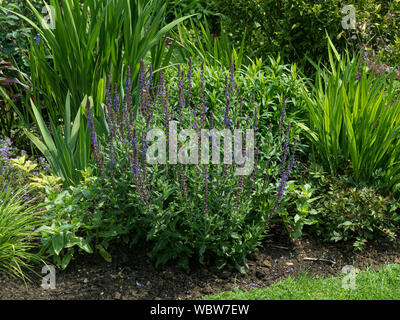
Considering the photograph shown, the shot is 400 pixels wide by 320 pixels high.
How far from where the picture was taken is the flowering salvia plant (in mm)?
3420

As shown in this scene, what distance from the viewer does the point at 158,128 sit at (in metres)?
3.68

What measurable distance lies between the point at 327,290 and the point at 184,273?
0.95 metres

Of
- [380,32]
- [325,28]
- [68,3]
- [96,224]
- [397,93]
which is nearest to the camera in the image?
[96,224]

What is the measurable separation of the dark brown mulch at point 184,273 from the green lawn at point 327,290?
12 centimetres

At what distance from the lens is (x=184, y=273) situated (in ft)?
12.0

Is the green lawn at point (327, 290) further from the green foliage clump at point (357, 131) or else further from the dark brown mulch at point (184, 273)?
the green foliage clump at point (357, 131)

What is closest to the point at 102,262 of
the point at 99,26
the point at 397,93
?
the point at 99,26

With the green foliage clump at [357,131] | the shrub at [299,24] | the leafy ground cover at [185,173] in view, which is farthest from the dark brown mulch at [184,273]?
the shrub at [299,24]

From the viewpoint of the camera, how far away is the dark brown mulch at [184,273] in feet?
11.3

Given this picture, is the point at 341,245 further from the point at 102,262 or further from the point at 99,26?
the point at 99,26

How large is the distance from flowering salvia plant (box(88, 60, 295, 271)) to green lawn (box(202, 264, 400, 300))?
287 millimetres
